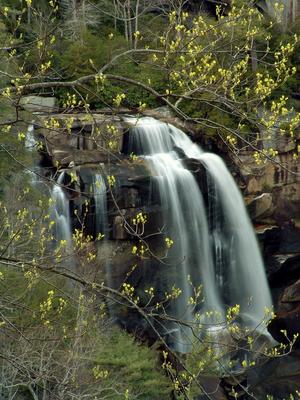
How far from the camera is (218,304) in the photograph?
18.9 metres

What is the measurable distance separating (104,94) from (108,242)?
840 centimetres

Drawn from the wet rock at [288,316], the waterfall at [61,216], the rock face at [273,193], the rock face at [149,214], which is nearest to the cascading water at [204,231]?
the rock face at [149,214]

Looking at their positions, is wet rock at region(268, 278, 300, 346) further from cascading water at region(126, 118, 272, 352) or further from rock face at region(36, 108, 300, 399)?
cascading water at region(126, 118, 272, 352)

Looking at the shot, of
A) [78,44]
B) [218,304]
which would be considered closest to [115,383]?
[218,304]

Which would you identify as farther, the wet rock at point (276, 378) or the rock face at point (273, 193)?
the rock face at point (273, 193)

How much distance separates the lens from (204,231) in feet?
62.5

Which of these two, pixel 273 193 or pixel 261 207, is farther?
pixel 273 193

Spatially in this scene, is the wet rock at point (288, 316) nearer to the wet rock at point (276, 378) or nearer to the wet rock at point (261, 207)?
the wet rock at point (276, 378)

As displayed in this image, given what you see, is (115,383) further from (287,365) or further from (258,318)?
(258,318)

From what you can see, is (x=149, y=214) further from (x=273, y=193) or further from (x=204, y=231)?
(x=273, y=193)

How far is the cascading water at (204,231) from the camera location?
1816 cm

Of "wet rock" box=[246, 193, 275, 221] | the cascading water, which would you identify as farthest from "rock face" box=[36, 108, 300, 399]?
the cascading water

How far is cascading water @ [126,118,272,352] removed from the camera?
1816 centimetres

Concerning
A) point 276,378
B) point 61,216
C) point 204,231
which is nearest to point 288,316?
point 276,378
